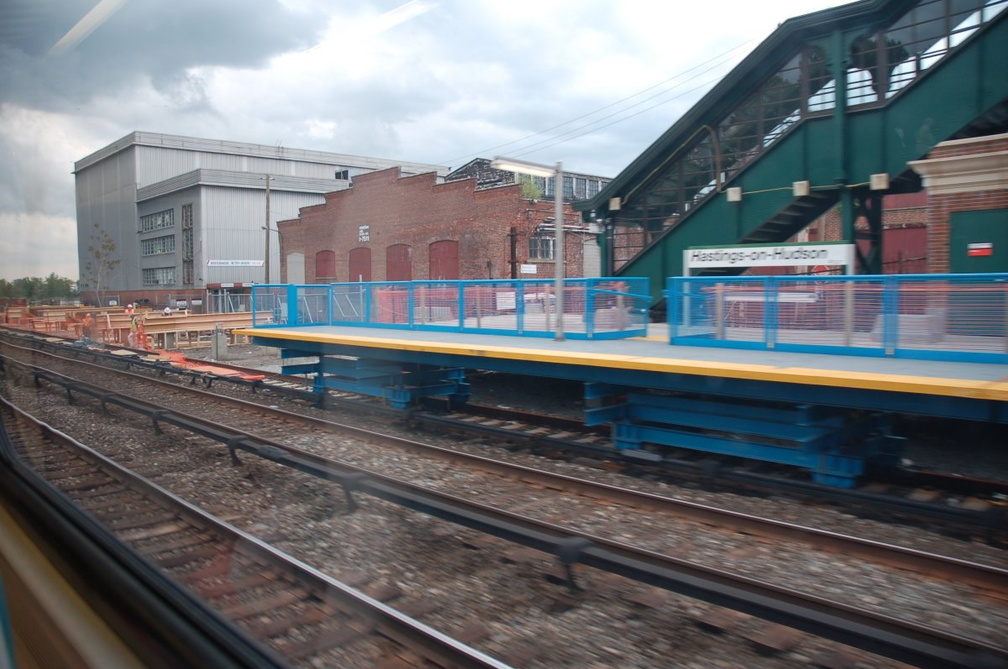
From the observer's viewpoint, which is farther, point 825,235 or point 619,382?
point 825,235

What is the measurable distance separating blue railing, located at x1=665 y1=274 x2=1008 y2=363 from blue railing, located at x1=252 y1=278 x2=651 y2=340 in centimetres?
144

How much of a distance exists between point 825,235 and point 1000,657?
1105 cm

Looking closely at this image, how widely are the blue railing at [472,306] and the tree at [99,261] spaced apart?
5.65 m

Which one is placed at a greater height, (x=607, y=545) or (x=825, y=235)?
(x=825, y=235)

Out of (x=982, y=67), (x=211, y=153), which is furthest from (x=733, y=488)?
(x=982, y=67)

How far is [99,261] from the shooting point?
6.45 meters

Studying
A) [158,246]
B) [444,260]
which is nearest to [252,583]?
[158,246]

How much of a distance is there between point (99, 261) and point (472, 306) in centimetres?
635

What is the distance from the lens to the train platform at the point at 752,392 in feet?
19.8

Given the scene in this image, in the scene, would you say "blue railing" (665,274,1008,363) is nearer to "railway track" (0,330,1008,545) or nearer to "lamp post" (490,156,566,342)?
"railway track" (0,330,1008,545)

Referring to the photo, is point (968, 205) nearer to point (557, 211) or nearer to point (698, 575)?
point (557, 211)

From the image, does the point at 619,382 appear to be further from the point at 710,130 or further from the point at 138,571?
the point at 710,130

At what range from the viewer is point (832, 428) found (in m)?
6.88

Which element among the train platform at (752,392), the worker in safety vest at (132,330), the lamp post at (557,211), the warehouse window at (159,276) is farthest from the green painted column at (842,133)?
the worker in safety vest at (132,330)
